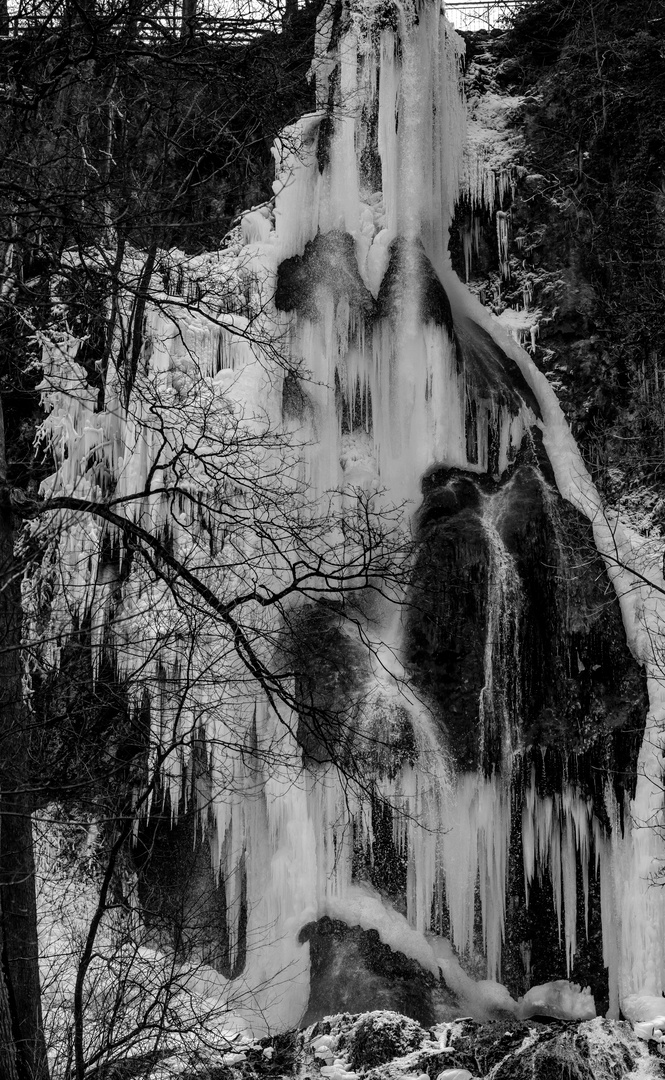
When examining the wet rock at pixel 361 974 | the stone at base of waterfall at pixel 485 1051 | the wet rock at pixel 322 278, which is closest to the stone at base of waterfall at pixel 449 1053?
the stone at base of waterfall at pixel 485 1051

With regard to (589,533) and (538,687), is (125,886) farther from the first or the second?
(589,533)

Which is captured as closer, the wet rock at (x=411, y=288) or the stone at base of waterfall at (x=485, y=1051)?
the stone at base of waterfall at (x=485, y=1051)

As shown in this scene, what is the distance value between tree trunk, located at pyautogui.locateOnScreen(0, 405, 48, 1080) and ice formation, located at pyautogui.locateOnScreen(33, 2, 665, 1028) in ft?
11.0

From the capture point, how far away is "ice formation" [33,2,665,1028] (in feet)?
32.8

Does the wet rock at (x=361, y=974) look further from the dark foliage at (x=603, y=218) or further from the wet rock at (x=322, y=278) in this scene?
the wet rock at (x=322, y=278)

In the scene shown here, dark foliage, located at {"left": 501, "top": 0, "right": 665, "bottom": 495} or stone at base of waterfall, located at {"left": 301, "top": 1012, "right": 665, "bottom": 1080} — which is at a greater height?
dark foliage, located at {"left": 501, "top": 0, "right": 665, "bottom": 495}

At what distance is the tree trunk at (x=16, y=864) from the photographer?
5.56 meters

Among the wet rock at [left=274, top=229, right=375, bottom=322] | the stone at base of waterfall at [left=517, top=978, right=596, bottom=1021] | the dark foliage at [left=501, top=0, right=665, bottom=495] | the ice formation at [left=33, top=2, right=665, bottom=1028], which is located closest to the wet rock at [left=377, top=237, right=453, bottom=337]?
the ice formation at [left=33, top=2, right=665, bottom=1028]

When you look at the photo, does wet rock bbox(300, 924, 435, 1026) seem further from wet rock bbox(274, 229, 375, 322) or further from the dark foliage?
wet rock bbox(274, 229, 375, 322)

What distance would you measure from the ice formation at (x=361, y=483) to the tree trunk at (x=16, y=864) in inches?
132

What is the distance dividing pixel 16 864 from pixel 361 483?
618 centimetres

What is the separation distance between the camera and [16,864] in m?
5.77

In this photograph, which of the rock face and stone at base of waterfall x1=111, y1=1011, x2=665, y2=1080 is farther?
the rock face

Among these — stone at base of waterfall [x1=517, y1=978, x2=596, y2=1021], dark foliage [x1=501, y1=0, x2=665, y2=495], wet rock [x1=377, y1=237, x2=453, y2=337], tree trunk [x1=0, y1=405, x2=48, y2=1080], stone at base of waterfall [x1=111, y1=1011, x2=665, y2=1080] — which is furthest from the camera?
dark foliage [x1=501, y1=0, x2=665, y2=495]
